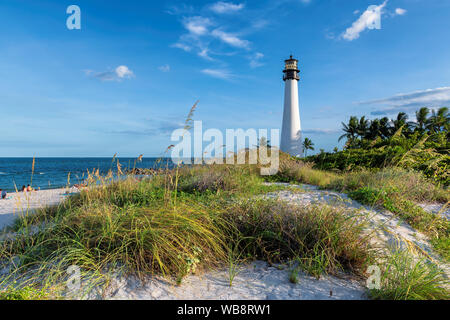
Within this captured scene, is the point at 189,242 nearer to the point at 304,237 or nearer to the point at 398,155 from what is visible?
the point at 304,237

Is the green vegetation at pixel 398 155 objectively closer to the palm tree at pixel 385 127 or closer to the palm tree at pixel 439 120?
the palm tree at pixel 439 120

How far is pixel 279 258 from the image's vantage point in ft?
10.3

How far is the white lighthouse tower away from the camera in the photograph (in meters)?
25.7

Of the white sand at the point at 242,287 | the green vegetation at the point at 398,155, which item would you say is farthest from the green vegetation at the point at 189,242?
the green vegetation at the point at 398,155

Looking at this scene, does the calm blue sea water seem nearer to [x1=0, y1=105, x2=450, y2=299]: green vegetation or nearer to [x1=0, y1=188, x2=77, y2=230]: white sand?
[x1=0, y1=188, x2=77, y2=230]: white sand

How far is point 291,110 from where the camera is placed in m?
25.8

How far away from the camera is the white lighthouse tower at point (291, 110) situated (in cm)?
2570

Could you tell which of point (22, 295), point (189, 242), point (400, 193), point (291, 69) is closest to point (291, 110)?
point (291, 69)

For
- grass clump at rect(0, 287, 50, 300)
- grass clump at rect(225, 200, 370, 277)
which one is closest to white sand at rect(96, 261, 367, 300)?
grass clump at rect(225, 200, 370, 277)

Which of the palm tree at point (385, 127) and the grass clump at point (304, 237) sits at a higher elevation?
the palm tree at point (385, 127)

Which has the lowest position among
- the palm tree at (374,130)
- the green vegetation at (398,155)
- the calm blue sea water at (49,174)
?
the calm blue sea water at (49,174)

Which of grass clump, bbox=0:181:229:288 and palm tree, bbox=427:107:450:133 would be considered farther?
palm tree, bbox=427:107:450:133

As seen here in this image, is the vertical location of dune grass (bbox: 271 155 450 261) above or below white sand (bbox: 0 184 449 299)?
above
